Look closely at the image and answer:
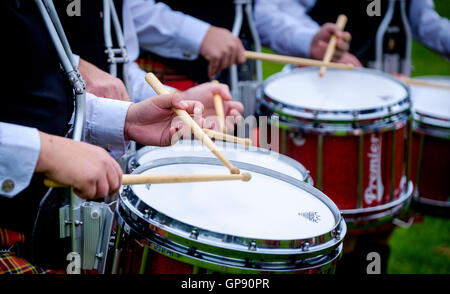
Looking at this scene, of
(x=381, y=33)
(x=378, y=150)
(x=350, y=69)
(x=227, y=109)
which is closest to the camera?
(x=227, y=109)

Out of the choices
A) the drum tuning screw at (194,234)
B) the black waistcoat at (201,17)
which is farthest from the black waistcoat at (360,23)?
the drum tuning screw at (194,234)

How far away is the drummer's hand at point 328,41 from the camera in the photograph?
2729 mm

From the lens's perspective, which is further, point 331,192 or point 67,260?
point 331,192

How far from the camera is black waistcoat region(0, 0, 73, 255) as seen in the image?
127cm

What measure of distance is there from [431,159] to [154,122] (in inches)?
75.4

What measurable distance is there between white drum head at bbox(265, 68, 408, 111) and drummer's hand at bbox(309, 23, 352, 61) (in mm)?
186

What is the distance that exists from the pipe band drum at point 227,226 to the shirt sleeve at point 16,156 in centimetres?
25

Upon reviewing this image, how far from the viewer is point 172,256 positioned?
1.20 m

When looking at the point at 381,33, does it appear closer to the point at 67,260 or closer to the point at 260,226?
the point at 260,226

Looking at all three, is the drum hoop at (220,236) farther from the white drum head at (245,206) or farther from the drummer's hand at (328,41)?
the drummer's hand at (328,41)

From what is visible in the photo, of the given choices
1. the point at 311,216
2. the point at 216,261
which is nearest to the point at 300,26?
the point at 311,216

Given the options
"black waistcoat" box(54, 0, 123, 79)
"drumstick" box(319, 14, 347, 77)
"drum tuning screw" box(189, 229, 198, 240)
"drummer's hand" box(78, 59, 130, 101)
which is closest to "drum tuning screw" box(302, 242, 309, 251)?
"drum tuning screw" box(189, 229, 198, 240)

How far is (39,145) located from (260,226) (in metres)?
0.52
